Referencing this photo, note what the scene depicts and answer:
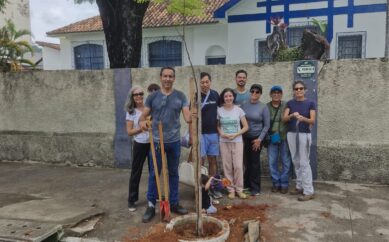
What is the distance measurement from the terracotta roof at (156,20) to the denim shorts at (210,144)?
9275 mm

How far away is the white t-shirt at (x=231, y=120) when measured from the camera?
5.04 m

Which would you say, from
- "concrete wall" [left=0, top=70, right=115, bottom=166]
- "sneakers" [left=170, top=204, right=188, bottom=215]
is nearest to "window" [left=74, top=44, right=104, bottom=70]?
"concrete wall" [left=0, top=70, right=115, bottom=166]

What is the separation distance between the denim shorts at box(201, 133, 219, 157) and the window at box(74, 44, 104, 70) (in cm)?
1438

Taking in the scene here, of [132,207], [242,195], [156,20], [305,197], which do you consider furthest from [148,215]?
[156,20]

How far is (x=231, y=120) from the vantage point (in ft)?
16.5

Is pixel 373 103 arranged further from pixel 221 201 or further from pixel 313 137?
pixel 221 201

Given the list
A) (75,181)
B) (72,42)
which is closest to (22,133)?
(75,181)

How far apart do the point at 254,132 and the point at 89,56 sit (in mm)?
15128

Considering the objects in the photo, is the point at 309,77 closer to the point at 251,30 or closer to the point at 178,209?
the point at 178,209

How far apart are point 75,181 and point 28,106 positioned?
2.34m

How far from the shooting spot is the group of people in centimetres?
474

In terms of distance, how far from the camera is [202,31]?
15.9 metres

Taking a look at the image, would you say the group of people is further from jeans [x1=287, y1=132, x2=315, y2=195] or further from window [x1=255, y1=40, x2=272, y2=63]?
window [x1=255, y1=40, x2=272, y2=63]

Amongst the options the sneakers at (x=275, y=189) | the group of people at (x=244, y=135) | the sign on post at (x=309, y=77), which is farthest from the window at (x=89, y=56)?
the sneakers at (x=275, y=189)
